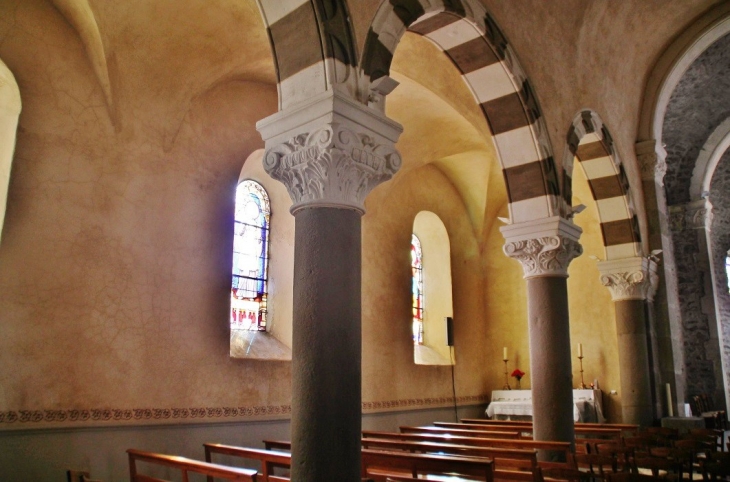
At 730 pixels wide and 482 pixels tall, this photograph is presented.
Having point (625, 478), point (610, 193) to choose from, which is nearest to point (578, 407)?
point (610, 193)

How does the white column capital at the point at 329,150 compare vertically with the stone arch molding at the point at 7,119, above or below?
below

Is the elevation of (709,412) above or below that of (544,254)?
below

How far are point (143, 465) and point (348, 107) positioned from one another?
4530 millimetres

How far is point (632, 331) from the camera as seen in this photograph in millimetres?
10141

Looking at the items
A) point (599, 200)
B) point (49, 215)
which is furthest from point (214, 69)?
point (599, 200)

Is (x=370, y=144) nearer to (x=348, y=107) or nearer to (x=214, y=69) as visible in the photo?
(x=348, y=107)

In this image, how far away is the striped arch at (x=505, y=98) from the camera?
6.37 meters

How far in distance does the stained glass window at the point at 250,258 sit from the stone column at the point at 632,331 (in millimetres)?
5915

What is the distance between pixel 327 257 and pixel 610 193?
773cm

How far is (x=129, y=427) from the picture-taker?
6340 mm

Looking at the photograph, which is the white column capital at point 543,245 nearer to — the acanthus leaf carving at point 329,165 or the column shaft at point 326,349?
the acanthus leaf carving at point 329,165

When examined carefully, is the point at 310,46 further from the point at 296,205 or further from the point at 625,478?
the point at 625,478

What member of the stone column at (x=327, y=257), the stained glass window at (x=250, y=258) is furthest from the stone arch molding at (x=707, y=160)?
the stone column at (x=327, y=257)

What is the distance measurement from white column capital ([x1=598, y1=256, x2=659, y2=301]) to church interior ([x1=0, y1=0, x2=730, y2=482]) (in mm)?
35
